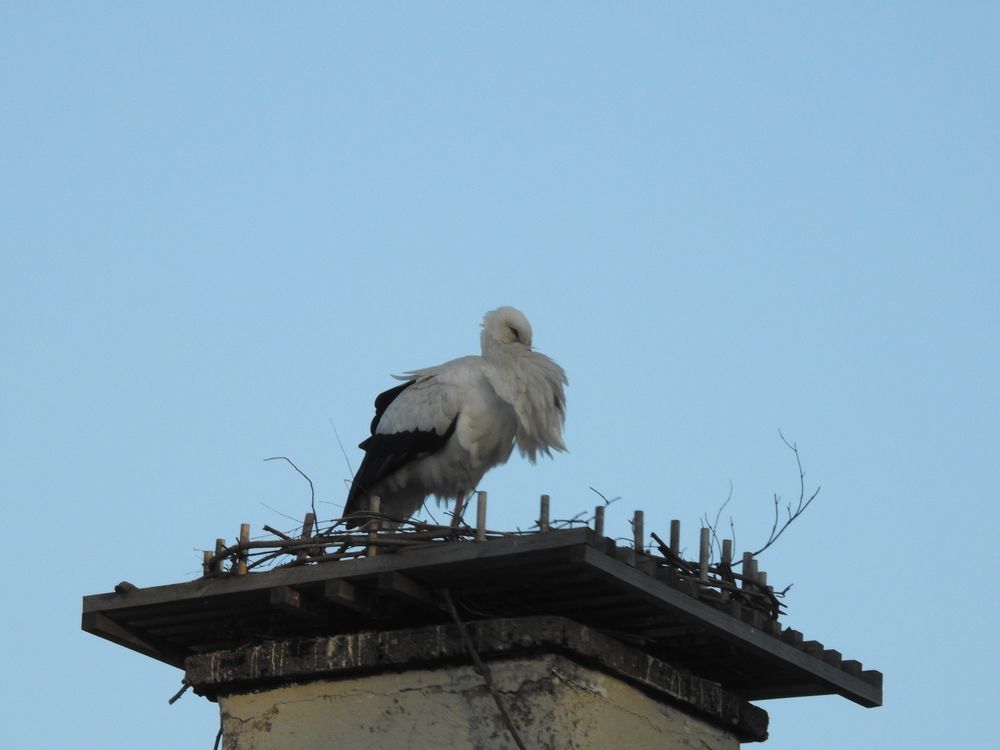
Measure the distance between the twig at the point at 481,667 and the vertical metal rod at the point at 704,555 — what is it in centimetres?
104

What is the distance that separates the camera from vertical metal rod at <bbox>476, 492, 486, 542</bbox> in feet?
22.0

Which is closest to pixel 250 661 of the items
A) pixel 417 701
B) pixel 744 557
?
pixel 417 701

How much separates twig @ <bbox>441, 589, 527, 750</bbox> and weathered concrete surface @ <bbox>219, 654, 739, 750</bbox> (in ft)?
0.17

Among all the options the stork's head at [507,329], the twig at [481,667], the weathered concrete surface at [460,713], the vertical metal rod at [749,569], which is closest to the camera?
the twig at [481,667]

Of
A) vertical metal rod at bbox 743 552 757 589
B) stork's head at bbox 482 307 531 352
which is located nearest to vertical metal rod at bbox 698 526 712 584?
vertical metal rod at bbox 743 552 757 589

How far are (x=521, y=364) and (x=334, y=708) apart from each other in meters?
2.85

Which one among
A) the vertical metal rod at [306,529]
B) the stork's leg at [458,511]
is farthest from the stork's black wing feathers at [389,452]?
the vertical metal rod at [306,529]

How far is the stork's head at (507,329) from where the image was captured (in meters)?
9.86

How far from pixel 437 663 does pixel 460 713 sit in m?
0.22

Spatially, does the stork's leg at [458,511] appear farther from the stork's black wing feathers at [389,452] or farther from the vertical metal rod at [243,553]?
the vertical metal rod at [243,553]

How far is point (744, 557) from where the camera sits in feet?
25.4

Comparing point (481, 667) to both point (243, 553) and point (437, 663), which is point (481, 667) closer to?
point (437, 663)

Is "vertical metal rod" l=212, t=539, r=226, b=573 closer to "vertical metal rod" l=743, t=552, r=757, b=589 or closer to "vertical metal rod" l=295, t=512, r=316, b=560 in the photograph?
"vertical metal rod" l=295, t=512, r=316, b=560

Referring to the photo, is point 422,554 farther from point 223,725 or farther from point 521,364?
point 521,364
